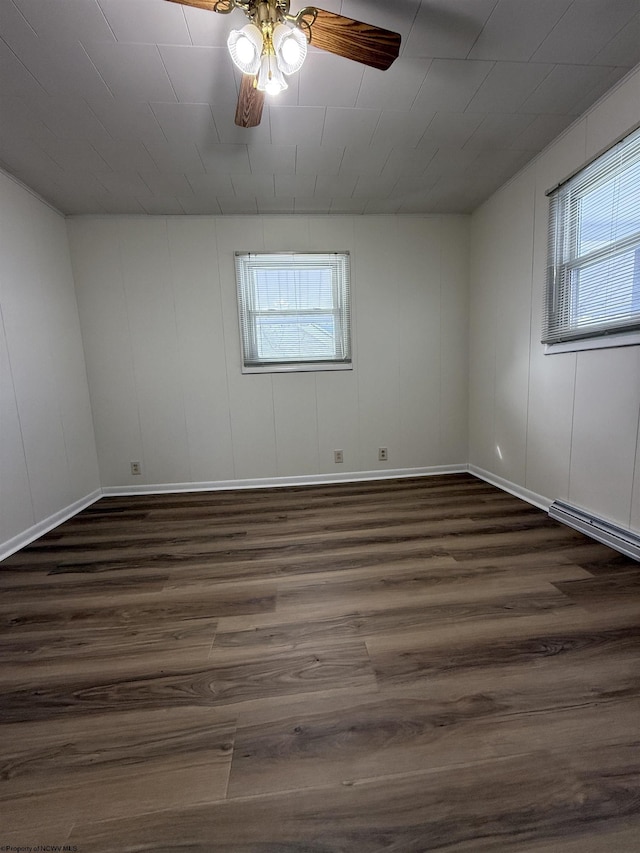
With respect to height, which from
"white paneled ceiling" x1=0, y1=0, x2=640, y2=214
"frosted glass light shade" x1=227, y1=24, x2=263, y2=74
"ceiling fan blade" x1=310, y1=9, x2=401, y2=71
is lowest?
"frosted glass light shade" x1=227, y1=24, x2=263, y2=74

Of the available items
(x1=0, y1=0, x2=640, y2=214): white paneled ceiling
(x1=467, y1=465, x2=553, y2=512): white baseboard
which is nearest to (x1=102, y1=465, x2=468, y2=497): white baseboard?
(x1=467, y1=465, x2=553, y2=512): white baseboard

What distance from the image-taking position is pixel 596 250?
1.98 meters

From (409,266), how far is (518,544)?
8.39 feet

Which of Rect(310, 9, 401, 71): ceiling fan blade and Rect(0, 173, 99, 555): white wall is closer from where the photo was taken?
Rect(310, 9, 401, 71): ceiling fan blade

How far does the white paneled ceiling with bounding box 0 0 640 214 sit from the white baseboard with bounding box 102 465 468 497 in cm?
249

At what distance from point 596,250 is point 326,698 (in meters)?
2.74

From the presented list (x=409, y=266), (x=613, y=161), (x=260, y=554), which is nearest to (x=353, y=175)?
(x=409, y=266)

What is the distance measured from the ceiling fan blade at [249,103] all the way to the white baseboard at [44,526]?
2.86 m

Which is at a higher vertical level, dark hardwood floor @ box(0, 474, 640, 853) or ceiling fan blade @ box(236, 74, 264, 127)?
ceiling fan blade @ box(236, 74, 264, 127)

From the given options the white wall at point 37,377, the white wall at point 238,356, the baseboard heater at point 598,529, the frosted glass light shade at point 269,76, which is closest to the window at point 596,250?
the white wall at point 238,356

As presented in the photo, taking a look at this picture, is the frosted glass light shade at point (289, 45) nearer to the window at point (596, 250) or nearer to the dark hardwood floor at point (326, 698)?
the window at point (596, 250)

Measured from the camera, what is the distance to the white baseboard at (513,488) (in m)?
2.46

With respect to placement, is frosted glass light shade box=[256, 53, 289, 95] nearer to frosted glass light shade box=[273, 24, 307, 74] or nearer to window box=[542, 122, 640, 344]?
frosted glass light shade box=[273, 24, 307, 74]

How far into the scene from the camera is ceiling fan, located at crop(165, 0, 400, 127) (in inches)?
46.3
